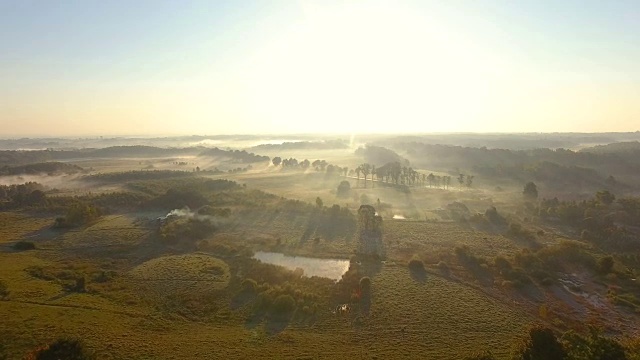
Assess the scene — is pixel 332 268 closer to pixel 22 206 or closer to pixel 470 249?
pixel 470 249

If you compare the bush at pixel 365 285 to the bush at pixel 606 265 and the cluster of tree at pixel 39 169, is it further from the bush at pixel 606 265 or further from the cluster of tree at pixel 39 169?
the cluster of tree at pixel 39 169

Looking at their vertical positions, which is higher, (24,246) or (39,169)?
(39,169)

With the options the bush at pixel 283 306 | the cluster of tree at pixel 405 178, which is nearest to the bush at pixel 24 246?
the bush at pixel 283 306

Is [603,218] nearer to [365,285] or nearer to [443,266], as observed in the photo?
[443,266]

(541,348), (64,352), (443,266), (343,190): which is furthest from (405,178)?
(64,352)

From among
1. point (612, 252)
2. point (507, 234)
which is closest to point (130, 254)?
point (507, 234)
